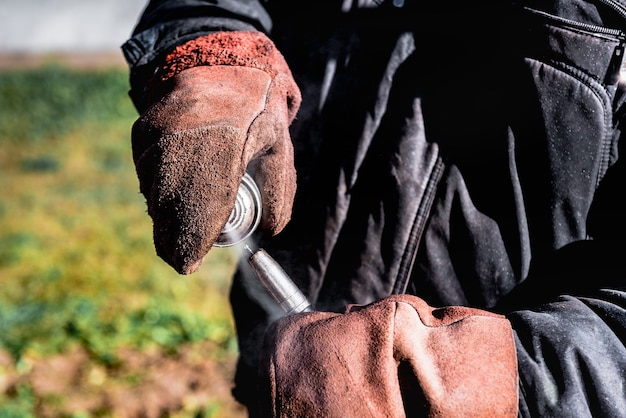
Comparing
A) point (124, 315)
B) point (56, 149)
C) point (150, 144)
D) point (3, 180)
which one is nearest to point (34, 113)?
point (56, 149)

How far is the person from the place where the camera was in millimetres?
1183

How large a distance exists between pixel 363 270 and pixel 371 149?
13.8 inches

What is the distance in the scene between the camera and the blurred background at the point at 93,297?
13.3 ft

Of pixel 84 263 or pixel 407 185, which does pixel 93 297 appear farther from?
pixel 407 185

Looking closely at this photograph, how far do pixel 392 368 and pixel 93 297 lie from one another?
4867 mm

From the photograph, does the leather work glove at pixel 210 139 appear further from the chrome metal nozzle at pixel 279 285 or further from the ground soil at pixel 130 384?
the ground soil at pixel 130 384

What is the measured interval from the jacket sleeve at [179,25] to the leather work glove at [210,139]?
0.30 feet

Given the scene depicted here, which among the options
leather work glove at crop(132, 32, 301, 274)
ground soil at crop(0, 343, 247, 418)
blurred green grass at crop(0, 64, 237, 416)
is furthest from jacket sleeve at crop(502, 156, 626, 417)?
blurred green grass at crop(0, 64, 237, 416)

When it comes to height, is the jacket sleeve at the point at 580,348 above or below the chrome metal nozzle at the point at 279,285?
above

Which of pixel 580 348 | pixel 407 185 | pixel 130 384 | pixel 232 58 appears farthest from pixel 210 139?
pixel 130 384

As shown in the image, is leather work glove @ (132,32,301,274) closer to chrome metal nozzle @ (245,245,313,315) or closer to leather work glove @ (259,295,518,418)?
chrome metal nozzle @ (245,245,313,315)

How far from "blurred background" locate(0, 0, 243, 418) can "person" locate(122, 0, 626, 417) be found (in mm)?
2451

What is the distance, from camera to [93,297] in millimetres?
5500

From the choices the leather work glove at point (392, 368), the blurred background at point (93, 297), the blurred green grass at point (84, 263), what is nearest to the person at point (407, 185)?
the leather work glove at point (392, 368)
